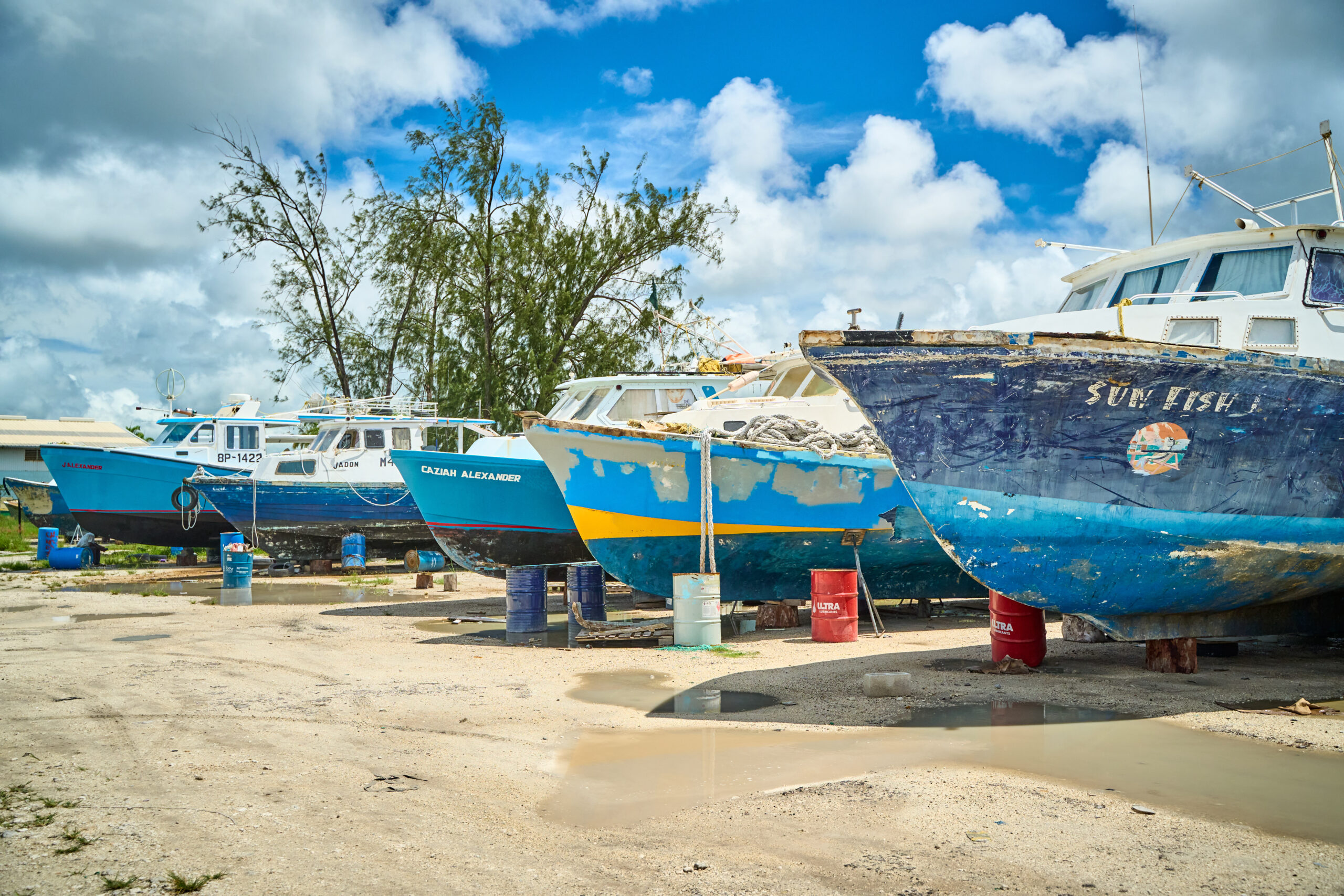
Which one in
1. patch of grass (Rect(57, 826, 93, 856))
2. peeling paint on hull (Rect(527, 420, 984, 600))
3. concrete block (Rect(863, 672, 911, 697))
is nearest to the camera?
patch of grass (Rect(57, 826, 93, 856))

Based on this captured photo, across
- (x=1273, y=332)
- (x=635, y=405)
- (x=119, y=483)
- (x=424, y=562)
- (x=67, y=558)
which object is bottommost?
(x=424, y=562)

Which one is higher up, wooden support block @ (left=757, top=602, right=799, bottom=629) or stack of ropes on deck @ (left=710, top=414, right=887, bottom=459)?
stack of ropes on deck @ (left=710, top=414, right=887, bottom=459)

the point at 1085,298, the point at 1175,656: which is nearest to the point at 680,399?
the point at 1085,298

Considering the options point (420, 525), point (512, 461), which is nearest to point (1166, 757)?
point (512, 461)

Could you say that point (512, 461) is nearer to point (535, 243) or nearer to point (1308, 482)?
point (1308, 482)

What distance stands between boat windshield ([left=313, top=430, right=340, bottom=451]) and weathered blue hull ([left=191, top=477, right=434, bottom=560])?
95 centimetres

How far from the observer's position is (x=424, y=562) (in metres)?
17.6

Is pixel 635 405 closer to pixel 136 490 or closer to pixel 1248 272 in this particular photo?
pixel 1248 272

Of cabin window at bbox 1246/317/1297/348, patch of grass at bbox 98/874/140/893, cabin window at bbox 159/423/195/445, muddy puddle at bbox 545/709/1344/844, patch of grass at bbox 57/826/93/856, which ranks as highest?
cabin window at bbox 159/423/195/445

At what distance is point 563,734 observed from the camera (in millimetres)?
5367

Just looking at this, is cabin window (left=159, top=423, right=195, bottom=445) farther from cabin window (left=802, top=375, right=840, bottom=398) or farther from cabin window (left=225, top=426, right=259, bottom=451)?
cabin window (left=802, top=375, right=840, bottom=398)

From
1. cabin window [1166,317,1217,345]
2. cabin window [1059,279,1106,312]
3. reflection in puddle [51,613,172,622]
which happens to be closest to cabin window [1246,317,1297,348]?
cabin window [1166,317,1217,345]

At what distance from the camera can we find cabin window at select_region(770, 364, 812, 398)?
1123 cm

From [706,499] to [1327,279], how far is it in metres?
5.12
